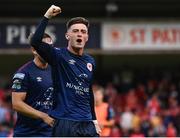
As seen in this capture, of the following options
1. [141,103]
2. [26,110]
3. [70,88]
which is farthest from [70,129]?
[141,103]

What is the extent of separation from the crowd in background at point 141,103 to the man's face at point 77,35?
760 centimetres

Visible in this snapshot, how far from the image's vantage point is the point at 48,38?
6594mm

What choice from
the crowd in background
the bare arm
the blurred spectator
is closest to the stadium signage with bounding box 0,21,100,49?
the crowd in background

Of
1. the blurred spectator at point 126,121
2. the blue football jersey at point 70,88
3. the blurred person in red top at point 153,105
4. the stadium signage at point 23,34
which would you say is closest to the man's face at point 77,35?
the blue football jersey at point 70,88

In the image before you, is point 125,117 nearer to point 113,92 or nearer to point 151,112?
point 151,112

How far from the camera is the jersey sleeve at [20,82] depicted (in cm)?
661

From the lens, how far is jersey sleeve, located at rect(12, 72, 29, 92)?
6.61 meters

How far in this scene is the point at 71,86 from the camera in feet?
18.7

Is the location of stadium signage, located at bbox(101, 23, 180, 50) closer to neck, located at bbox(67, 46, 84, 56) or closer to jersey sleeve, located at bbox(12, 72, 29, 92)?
jersey sleeve, located at bbox(12, 72, 29, 92)

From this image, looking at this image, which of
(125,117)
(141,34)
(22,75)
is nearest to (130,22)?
(141,34)

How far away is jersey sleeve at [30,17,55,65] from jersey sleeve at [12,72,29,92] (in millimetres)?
983

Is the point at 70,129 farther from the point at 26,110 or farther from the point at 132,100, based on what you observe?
the point at 132,100

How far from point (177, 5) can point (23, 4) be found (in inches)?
163

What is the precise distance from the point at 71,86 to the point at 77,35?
18.0 inches
